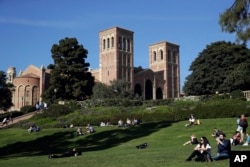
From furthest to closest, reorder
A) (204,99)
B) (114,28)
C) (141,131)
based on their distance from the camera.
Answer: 1. (114,28)
2. (204,99)
3. (141,131)

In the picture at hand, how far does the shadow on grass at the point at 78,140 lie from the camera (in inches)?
1036

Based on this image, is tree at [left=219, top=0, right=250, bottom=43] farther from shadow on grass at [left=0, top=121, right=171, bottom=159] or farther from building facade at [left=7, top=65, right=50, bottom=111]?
building facade at [left=7, top=65, right=50, bottom=111]

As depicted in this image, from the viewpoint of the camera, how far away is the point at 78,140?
28781mm

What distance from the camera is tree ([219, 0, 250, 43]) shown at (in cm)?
1572

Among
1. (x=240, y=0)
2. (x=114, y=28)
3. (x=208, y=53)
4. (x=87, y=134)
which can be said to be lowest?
(x=87, y=134)

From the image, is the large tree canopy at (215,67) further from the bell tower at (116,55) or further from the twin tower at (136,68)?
the bell tower at (116,55)

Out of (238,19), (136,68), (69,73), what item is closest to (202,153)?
(238,19)

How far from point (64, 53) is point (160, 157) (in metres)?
48.2

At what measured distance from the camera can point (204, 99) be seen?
43.8m

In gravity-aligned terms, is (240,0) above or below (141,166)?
above

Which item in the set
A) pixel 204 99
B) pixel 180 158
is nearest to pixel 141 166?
pixel 180 158

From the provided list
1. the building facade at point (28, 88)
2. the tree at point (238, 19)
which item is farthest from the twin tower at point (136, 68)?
the tree at point (238, 19)

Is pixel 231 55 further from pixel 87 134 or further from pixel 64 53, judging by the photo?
pixel 87 134

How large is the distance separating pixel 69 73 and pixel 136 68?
4000 cm
